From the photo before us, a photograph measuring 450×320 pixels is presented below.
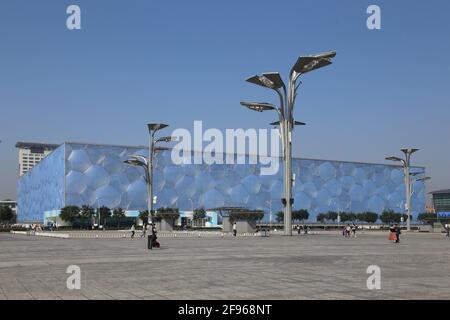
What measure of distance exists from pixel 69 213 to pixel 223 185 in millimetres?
40999

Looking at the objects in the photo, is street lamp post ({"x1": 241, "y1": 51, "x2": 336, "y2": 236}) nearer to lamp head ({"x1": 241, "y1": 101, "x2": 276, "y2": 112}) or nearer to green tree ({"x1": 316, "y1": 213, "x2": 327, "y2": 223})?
lamp head ({"x1": 241, "y1": 101, "x2": 276, "y2": 112})

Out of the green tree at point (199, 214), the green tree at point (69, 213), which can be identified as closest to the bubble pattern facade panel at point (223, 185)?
the green tree at point (69, 213)

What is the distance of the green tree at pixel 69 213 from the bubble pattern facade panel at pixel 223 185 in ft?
28.2

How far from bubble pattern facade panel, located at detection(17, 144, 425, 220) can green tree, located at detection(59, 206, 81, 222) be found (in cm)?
861

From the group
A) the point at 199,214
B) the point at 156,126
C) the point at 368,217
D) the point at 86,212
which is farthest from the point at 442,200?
the point at 156,126

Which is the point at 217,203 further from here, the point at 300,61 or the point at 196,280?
the point at 196,280

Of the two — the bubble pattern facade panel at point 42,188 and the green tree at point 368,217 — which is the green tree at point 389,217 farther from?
the bubble pattern facade panel at point 42,188

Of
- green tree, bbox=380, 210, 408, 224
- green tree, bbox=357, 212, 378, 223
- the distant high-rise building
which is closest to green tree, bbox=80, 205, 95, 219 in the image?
green tree, bbox=357, 212, 378, 223

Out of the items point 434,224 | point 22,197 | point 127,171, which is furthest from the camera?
point 22,197

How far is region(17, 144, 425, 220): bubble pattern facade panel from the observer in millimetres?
114188

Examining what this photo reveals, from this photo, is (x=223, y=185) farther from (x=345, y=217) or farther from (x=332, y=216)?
(x=345, y=217)

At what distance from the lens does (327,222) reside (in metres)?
131

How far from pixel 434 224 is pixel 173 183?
6687 cm

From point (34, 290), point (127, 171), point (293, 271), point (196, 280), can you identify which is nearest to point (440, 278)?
point (293, 271)
